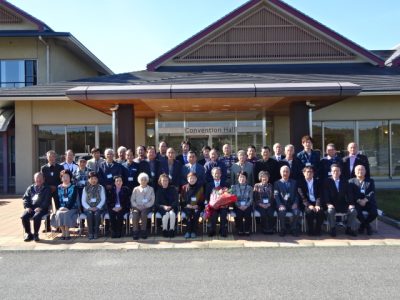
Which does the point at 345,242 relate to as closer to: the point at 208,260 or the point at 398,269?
the point at 398,269

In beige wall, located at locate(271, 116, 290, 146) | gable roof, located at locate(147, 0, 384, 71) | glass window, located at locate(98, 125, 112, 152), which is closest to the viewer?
glass window, located at locate(98, 125, 112, 152)

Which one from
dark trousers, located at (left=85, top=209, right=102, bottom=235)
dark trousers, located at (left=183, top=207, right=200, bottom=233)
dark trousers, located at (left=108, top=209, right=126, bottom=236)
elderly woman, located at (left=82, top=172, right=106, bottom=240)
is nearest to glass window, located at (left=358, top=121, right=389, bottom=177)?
dark trousers, located at (left=183, top=207, right=200, bottom=233)

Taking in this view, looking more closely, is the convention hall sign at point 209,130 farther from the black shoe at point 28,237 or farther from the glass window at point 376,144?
the black shoe at point 28,237

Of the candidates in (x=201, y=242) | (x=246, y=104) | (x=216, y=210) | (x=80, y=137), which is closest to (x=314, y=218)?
(x=216, y=210)

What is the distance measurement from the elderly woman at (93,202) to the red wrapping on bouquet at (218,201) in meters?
2.04

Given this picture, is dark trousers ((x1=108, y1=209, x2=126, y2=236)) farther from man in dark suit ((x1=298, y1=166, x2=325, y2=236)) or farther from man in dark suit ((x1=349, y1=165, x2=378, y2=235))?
man in dark suit ((x1=349, y1=165, x2=378, y2=235))

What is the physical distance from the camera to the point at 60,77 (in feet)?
66.5

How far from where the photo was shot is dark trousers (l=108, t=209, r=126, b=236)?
8.31 m

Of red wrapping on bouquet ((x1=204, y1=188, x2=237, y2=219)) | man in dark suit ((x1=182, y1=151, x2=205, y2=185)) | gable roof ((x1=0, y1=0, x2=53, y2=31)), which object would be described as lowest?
red wrapping on bouquet ((x1=204, y1=188, x2=237, y2=219))

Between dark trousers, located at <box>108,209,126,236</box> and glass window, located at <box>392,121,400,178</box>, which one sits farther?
glass window, located at <box>392,121,400,178</box>

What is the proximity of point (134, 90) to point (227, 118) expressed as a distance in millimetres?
6443

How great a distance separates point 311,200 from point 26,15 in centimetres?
1564

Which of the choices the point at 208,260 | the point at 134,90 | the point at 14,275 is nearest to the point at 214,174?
the point at 208,260

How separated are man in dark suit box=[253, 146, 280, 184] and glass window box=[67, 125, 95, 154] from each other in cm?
927
